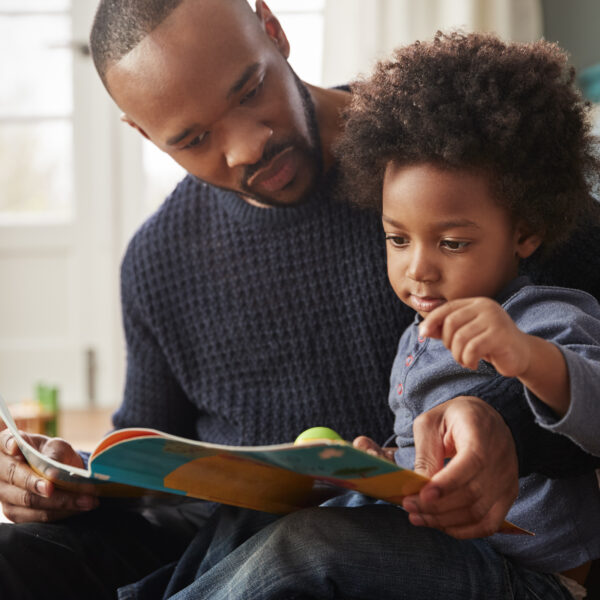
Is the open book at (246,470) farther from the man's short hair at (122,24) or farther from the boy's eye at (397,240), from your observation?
the man's short hair at (122,24)

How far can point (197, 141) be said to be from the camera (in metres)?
1.11

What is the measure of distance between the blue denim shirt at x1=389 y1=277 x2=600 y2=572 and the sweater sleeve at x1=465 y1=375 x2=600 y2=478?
44 mm

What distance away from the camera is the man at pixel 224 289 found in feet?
3.35

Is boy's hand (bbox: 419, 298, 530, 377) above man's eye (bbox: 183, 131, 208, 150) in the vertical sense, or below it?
below

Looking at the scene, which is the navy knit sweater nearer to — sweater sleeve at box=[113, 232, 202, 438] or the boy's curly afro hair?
sweater sleeve at box=[113, 232, 202, 438]

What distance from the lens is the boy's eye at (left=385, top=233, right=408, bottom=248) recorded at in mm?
927

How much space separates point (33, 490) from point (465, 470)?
1.74 feet

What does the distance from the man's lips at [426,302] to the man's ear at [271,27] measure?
439 mm

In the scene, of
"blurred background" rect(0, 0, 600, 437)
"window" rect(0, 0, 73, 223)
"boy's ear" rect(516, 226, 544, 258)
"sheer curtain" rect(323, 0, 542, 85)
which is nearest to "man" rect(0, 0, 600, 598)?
"boy's ear" rect(516, 226, 544, 258)

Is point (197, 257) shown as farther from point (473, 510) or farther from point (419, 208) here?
point (473, 510)

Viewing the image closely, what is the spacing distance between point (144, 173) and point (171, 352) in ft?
7.18

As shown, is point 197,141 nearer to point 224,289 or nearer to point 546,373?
point 224,289

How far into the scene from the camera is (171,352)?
4.29ft

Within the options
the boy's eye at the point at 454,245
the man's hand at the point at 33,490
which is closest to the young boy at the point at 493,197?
the boy's eye at the point at 454,245
